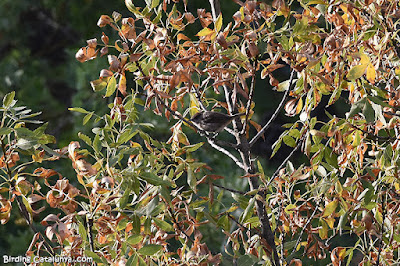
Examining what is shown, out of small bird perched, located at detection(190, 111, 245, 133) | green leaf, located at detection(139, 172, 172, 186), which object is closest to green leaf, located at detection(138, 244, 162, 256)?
green leaf, located at detection(139, 172, 172, 186)

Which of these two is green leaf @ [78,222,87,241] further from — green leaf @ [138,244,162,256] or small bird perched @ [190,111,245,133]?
small bird perched @ [190,111,245,133]

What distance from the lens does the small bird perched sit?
91 centimetres

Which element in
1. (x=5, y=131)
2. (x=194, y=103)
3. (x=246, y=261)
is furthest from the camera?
(x=194, y=103)

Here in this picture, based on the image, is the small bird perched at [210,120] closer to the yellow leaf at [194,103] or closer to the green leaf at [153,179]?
the yellow leaf at [194,103]

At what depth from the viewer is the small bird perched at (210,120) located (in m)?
0.91

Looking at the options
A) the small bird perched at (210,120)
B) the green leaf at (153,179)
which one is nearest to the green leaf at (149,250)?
the green leaf at (153,179)

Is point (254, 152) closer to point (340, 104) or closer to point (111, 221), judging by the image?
point (340, 104)

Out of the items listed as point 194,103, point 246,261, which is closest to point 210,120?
point 194,103

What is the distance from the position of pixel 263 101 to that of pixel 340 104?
37 cm

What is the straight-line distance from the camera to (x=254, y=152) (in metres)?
2.58

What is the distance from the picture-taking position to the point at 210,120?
909mm

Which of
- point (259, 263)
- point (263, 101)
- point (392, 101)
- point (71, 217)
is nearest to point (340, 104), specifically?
point (263, 101)

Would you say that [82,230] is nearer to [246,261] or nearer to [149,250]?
[149,250]

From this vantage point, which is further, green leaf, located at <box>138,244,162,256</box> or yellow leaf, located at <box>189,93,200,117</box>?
yellow leaf, located at <box>189,93,200,117</box>
